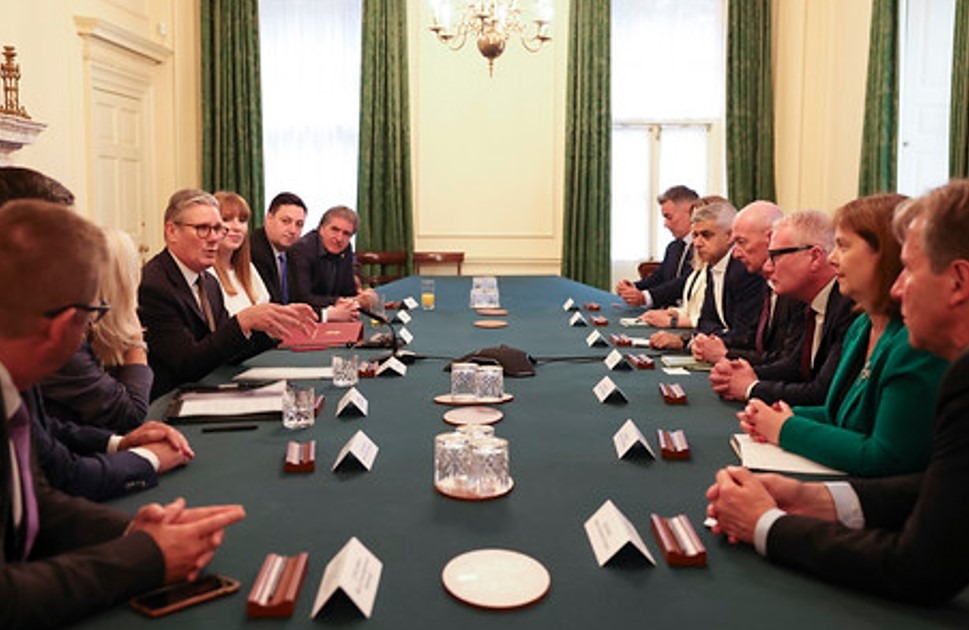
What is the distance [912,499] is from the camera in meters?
1.64

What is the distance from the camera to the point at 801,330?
10.7 feet

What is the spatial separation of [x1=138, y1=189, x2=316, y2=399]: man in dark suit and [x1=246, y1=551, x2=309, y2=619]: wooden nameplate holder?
169cm

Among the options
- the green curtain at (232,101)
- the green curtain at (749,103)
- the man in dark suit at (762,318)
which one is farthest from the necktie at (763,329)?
Answer: the green curtain at (232,101)

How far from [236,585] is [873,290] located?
150 cm

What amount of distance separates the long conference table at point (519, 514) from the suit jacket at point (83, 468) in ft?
0.14

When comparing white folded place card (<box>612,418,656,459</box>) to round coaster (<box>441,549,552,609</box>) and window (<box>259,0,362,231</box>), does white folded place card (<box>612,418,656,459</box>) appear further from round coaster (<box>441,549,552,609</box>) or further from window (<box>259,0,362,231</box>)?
window (<box>259,0,362,231</box>)

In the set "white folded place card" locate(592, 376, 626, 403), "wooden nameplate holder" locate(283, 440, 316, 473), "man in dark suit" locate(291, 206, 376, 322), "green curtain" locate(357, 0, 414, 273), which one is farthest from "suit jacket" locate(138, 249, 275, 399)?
"green curtain" locate(357, 0, 414, 273)

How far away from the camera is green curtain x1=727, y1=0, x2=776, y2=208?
27.6 feet

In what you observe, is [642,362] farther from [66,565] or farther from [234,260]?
[66,565]

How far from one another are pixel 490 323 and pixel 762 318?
138 cm

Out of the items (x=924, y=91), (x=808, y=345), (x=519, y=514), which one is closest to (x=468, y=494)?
(x=519, y=514)

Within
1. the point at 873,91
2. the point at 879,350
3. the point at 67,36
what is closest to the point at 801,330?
the point at 879,350

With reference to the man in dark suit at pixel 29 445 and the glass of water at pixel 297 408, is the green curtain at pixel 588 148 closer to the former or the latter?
the glass of water at pixel 297 408

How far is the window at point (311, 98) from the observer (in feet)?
28.1
